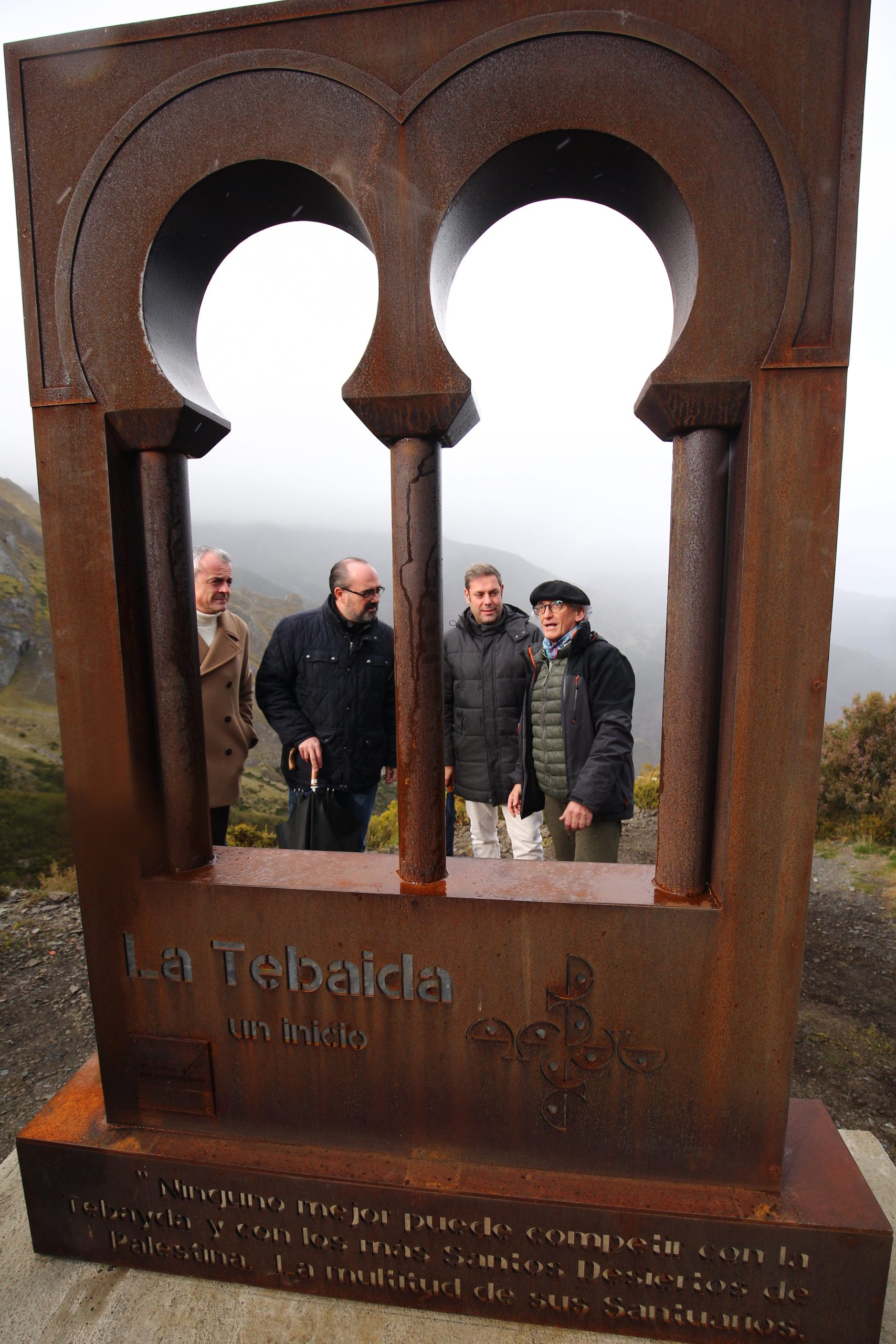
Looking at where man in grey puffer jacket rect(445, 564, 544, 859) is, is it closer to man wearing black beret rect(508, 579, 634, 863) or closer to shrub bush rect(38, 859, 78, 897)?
man wearing black beret rect(508, 579, 634, 863)

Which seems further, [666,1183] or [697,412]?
[666,1183]

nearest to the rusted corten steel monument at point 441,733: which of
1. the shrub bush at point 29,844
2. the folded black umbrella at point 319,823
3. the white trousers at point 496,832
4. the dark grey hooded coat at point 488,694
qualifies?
the folded black umbrella at point 319,823

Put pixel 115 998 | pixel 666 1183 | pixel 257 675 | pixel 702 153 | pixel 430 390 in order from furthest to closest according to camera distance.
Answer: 1. pixel 257 675
2. pixel 115 998
3. pixel 666 1183
4. pixel 430 390
5. pixel 702 153

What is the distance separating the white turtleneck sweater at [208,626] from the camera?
140 inches

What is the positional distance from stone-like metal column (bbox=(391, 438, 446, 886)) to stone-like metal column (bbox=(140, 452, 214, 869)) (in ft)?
2.06

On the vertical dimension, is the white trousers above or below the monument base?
above

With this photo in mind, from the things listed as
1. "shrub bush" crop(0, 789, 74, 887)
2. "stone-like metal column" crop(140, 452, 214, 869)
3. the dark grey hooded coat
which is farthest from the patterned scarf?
"shrub bush" crop(0, 789, 74, 887)

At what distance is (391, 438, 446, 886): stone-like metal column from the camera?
6.12 feet

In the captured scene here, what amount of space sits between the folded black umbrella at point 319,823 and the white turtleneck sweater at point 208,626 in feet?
2.83

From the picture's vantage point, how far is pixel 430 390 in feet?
5.86

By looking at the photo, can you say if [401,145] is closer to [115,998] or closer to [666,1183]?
[115,998]

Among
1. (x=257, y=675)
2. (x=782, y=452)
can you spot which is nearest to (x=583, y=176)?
(x=782, y=452)

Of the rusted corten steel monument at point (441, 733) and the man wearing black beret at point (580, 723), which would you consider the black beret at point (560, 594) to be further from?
the rusted corten steel monument at point (441, 733)

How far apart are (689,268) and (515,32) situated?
684 mm
